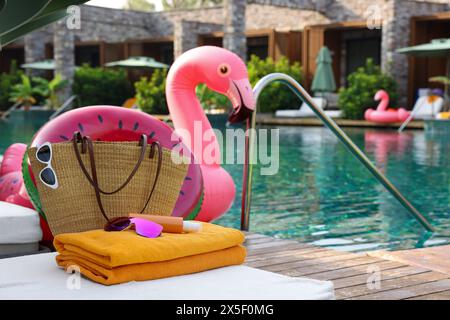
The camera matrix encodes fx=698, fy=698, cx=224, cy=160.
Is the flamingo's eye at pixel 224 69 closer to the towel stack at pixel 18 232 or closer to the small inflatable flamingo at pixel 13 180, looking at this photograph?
the small inflatable flamingo at pixel 13 180

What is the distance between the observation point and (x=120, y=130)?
3.87m

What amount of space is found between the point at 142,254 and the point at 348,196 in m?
5.51

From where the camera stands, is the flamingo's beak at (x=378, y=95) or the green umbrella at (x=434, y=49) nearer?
the green umbrella at (x=434, y=49)

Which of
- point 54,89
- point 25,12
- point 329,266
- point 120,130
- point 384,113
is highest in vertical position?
point 25,12

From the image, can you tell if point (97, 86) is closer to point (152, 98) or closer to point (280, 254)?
point (152, 98)

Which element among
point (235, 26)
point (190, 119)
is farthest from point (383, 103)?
point (190, 119)

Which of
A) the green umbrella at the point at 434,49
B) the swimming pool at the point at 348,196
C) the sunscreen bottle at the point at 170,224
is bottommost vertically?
the swimming pool at the point at 348,196

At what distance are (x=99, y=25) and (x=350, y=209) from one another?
79.4 ft

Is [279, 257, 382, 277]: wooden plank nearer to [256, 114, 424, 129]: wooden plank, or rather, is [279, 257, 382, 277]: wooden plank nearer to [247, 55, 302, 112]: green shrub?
[256, 114, 424, 129]: wooden plank

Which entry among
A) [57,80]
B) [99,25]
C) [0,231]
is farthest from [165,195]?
[99,25]

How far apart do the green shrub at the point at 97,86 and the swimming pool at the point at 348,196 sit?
11.1 metres

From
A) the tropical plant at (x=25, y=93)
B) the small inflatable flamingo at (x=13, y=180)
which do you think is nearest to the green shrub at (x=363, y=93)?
the tropical plant at (x=25, y=93)

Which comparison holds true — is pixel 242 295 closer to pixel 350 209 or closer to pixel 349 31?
pixel 350 209

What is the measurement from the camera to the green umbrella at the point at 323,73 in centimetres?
2066
